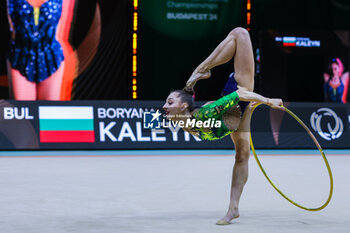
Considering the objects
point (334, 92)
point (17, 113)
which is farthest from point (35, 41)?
point (334, 92)

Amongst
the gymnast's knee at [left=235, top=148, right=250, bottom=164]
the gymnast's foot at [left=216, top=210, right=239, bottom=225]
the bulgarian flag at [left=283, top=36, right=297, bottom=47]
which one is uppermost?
the bulgarian flag at [left=283, top=36, right=297, bottom=47]

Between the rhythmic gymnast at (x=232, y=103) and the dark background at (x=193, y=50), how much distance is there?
13061 millimetres

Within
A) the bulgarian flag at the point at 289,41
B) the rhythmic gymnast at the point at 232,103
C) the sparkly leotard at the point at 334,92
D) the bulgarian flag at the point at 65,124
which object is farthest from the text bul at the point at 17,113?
the sparkly leotard at the point at 334,92

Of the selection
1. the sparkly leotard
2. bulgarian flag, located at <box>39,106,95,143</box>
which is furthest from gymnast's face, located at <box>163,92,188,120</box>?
the sparkly leotard

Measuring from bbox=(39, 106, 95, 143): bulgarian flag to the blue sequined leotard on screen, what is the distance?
3101mm

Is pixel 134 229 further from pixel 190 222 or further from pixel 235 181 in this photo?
pixel 235 181

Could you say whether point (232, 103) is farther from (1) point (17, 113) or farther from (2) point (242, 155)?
(1) point (17, 113)

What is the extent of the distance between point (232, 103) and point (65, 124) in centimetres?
1046

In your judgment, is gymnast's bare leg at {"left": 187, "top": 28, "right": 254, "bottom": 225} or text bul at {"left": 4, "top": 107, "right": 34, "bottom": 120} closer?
gymnast's bare leg at {"left": 187, "top": 28, "right": 254, "bottom": 225}

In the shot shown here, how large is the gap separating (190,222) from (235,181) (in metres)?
0.68

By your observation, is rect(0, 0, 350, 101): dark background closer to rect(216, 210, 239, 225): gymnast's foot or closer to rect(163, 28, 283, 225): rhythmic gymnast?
rect(163, 28, 283, 225): rhythmic gymnast

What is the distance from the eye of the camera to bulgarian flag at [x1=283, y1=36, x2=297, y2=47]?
2109cm

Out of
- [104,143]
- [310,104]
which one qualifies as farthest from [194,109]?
[310,104]

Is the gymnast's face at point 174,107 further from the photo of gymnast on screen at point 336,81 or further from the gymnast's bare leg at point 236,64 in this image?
the photo of gymnast on screen at point 336,81
